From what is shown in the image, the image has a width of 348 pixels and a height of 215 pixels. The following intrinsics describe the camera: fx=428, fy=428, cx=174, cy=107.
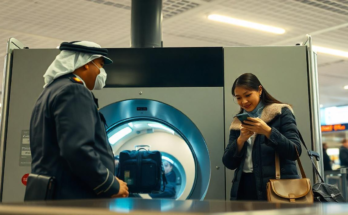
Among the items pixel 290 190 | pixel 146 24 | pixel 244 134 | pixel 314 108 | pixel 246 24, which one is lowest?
pixel 290 190

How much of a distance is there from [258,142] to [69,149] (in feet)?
3.59

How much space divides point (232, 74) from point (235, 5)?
213cm

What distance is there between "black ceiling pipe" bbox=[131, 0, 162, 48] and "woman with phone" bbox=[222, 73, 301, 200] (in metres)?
0.98

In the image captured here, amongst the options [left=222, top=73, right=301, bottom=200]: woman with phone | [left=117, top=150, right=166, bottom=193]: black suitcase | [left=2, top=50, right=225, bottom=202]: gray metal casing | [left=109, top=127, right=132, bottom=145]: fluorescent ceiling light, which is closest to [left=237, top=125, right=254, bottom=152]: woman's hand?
[left=222, top=73, right=301, bottom=200]: woman with phone

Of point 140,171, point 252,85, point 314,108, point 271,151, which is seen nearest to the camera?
point 271,151

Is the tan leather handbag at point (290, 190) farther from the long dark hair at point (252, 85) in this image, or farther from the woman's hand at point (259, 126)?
Result: the long dark hair at point (252, 85)

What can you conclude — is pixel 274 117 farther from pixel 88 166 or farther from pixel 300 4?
pixel 300 4

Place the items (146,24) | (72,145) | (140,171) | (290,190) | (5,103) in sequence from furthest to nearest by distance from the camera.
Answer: (146,24), (140,171), (5,103), (290,190), (72,145)

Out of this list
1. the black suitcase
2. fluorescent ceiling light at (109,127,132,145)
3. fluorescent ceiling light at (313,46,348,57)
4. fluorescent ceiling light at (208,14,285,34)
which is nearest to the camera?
the black suitcase

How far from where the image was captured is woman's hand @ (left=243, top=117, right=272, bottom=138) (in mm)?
2238

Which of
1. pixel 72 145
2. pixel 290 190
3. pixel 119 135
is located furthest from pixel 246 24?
pixel 72 145

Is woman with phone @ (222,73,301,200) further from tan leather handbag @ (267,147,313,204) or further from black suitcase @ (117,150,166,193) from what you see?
black suitcase @ (117,150,166,193)

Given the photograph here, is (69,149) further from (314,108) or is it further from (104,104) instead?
(314,108)

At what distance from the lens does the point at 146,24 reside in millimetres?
3289
